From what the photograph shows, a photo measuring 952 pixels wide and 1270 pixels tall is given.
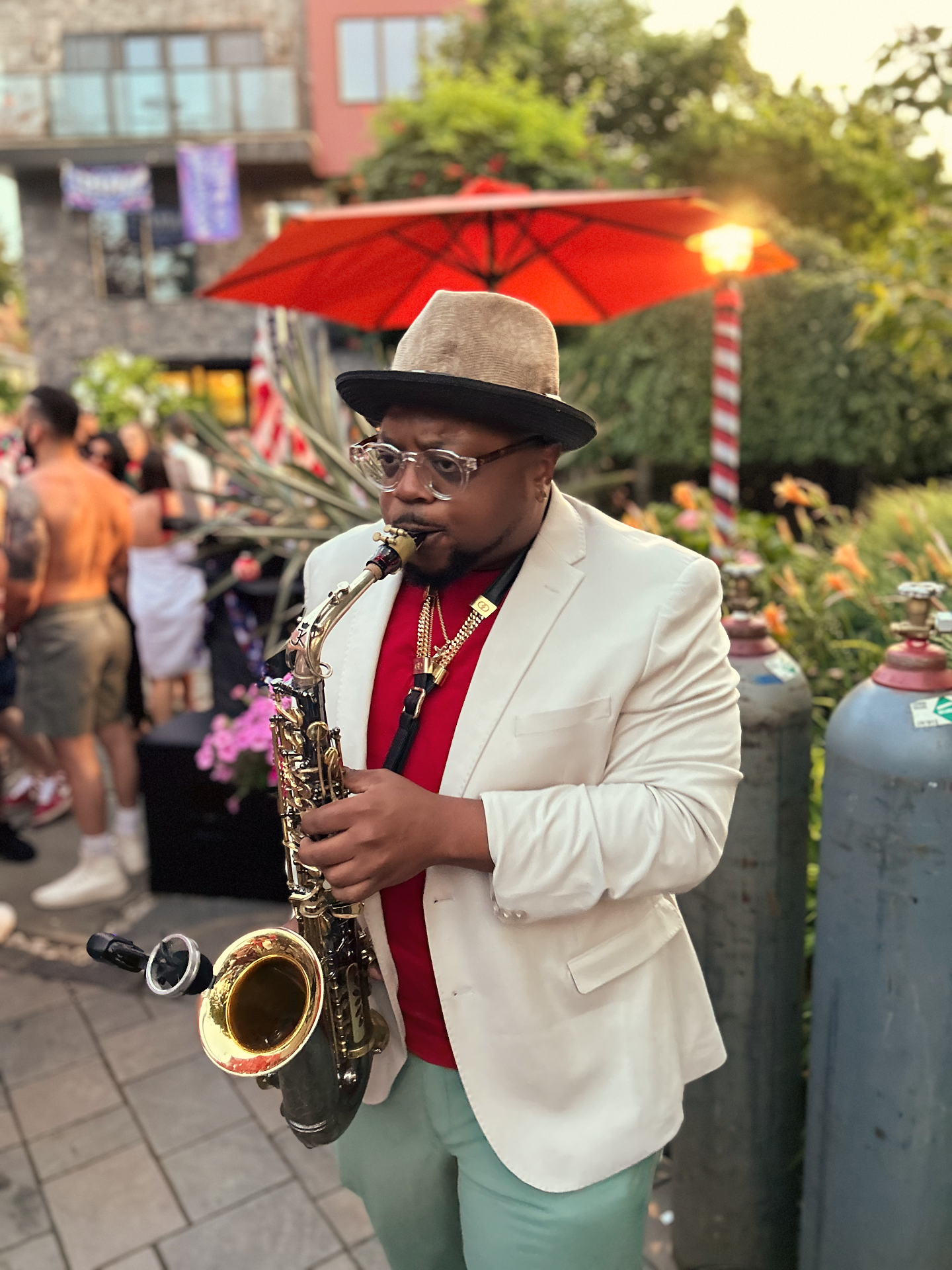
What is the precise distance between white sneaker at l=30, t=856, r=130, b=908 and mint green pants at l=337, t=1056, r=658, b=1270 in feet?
10.6

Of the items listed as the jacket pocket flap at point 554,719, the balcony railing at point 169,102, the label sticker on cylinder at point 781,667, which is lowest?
the label sticker on cylinder at point 781,667

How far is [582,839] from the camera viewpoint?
1.41 meters

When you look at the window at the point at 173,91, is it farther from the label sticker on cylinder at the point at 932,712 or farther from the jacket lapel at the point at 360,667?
the label sticker on cylinder at the point at 932,712

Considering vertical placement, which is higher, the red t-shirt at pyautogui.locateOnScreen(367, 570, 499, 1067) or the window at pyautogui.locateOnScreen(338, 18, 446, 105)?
the window at pyautogui.locateOnScreen(338, 18, 446, 105)

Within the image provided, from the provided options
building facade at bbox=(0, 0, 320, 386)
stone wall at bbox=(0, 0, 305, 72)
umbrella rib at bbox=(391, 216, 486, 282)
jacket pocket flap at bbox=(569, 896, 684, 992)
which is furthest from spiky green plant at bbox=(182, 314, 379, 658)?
stone wall at bbox=(0, 0, 305, 72)

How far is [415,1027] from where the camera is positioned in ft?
5.53

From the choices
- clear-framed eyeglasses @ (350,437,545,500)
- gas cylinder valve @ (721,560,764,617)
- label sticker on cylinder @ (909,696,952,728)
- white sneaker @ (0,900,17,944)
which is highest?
clear-framed eyeglasses @ (350,437,545,500)

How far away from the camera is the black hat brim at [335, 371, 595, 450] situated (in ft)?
4.56

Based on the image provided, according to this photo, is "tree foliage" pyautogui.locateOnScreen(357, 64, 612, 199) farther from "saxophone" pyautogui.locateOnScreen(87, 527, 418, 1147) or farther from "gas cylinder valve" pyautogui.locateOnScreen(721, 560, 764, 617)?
"saxophone" pyautogui.locateOnScreen(87, 527, 418, 1147)

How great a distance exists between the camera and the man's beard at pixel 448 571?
5.07ft

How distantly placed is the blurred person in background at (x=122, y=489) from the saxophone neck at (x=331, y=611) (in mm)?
3829

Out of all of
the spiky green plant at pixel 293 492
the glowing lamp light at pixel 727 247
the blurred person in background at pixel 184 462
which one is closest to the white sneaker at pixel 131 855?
the spiky green plant at pixel 293 492

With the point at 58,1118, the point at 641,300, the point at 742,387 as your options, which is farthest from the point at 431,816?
the point at 742,387

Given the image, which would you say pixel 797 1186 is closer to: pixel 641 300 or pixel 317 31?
pixel 641 300
